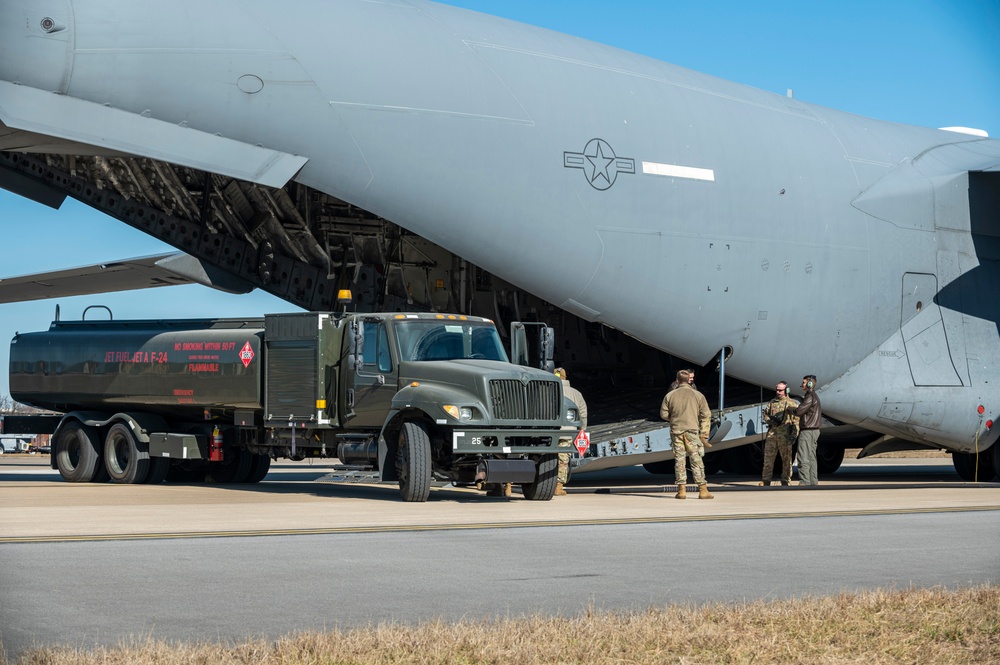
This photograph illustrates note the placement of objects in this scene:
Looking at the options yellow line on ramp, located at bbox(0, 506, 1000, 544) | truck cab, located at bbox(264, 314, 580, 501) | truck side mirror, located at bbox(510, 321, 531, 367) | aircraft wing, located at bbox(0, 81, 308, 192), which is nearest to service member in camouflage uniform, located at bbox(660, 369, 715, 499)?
truck cab, located at bbox(264, 314, 580, 501)

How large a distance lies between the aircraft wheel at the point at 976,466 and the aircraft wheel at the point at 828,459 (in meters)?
3.49

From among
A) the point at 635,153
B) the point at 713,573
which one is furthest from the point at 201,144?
the point at 713,573

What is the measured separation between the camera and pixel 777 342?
2123cm

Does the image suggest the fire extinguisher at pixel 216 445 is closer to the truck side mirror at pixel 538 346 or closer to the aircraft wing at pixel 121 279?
the aircraft wing at pixel 121 279

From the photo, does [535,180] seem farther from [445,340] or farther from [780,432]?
[780,432]

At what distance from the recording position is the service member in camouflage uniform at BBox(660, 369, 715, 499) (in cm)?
1664

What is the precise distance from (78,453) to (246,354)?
15.4ft

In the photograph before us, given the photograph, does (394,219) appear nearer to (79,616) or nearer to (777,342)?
(777,342)

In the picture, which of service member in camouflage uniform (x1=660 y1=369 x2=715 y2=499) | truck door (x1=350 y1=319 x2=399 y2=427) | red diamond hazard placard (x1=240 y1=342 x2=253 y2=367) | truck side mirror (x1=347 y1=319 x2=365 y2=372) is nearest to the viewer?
truck door (x1=350 y1=319 x2=399 y2=427)

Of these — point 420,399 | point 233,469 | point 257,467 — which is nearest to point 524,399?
point 420,399

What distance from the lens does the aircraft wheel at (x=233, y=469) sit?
20.8m

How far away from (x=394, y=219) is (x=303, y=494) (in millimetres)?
4183

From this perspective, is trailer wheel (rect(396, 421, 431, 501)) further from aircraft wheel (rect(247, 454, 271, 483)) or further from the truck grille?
aircraft wheel (rect(247, 454, 271, 483))

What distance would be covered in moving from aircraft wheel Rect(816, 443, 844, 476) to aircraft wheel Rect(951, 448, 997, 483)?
349cm
